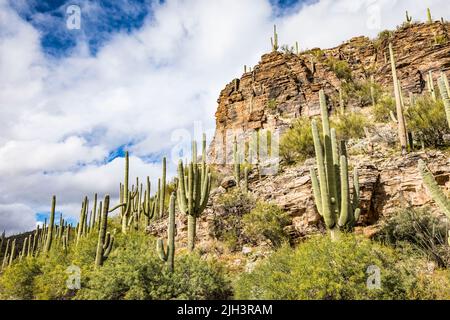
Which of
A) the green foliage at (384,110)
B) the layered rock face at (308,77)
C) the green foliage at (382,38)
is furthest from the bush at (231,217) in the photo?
the green foliage at (382,38)

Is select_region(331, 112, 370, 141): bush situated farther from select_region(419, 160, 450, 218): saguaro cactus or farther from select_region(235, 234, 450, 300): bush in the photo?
select_region(419, 160, 450, 218): saguaro cactus

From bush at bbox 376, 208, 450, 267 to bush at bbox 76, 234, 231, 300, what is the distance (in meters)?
6.04

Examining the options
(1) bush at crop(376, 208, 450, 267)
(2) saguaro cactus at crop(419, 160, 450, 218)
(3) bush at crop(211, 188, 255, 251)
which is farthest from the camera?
(3) bush at crop(211, 188, 255, 251)

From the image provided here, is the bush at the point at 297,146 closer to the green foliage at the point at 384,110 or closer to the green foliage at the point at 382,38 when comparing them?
the green foliage at the point at 384,110

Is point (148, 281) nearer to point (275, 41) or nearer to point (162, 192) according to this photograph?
point (162, 192)

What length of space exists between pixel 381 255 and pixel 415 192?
599cm

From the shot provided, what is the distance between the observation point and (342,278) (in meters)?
7.19

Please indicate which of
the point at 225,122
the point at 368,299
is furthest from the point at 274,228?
the point at 225,122

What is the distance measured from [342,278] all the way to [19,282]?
12.6 meters

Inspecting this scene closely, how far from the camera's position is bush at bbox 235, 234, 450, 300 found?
23.2 ft

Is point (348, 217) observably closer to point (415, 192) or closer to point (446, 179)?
point (415, 192)

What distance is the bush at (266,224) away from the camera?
524 inches

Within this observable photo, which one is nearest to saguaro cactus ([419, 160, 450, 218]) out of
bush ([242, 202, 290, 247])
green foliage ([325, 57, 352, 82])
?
bush ([242, 202, 290, 247])

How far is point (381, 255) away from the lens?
7.85 meters
